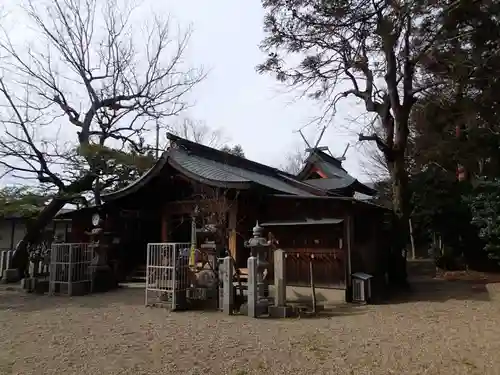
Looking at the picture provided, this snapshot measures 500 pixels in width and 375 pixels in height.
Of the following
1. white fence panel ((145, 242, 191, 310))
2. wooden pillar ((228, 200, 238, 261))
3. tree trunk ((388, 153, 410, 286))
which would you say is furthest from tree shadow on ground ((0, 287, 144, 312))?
tree trunk ((388, 153, 410, 286))

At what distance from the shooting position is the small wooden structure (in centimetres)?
1143

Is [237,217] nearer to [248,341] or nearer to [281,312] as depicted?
[281,312]

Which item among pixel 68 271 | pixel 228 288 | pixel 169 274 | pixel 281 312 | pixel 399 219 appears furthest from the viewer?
pixel 399 219

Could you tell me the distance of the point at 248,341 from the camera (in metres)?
6.66

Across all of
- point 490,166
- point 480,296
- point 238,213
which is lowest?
point 480,296

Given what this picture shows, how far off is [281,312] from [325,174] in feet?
47.9

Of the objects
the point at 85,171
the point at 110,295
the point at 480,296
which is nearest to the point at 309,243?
the point at 480,296

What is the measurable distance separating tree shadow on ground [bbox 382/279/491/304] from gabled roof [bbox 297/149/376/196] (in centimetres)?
687

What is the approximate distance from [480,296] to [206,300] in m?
7.36

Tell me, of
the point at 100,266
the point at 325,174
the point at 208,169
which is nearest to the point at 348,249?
the point at 208,169

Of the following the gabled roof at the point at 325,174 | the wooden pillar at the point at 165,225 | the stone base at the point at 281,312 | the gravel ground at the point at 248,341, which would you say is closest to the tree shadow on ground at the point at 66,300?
the gravel ground at the point at 248,341

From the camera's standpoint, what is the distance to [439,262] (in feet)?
60.8

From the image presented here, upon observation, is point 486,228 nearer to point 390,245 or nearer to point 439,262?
point 390,245

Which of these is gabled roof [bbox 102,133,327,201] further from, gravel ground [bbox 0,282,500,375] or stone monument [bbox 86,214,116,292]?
gravel ground [bbox 0,282,500,375]
